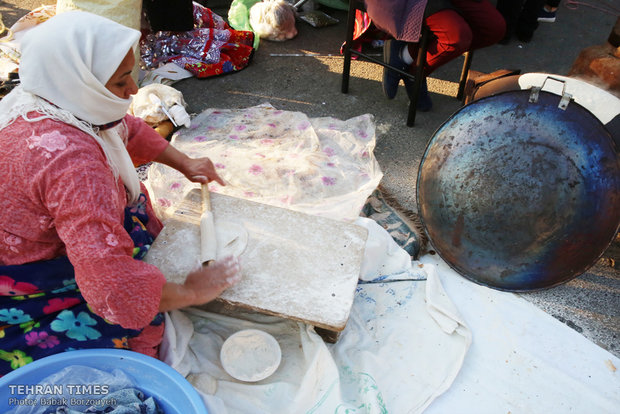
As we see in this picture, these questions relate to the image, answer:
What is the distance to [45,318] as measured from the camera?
1.57 m

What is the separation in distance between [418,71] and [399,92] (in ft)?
2.07

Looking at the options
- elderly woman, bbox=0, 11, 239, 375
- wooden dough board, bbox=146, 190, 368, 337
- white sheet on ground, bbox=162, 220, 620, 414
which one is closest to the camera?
elderly woman, bbox=0, 11, 239, 375

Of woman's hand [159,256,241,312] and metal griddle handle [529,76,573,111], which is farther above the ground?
metal griddle handle [529,76,573,111]

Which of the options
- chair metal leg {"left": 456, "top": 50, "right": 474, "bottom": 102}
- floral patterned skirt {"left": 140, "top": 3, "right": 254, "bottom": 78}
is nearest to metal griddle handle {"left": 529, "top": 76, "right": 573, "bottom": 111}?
chair metal leg {"left": 456, "top": 50, "right": 474, "bottom": 102}

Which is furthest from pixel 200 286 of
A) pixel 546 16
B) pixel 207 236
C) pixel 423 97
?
pixel 546 16

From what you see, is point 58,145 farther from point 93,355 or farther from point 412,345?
point 412,345

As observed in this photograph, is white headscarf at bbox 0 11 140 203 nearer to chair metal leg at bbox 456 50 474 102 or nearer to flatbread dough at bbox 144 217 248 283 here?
flatbread dough at bbox 144 217 248 283

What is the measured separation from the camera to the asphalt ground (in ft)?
7.25

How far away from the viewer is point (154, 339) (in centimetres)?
174

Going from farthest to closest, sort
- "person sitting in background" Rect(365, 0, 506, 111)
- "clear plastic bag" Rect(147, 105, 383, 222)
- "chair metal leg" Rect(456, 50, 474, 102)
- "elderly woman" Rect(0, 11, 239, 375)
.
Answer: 1. "chair metal leg" Rect(456, 50, 474, 102)
2. "person sitting in background" Rect(365, 0, 506, 111)
3. "clear plastic bag" Rect(147, 105, 383, 222)
4. "elderly woman" Rect(0, 11, 239, 375)

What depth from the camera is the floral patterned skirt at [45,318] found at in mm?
Result: 1461

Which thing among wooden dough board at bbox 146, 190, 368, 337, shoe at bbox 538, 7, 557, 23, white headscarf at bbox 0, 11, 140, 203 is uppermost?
white headscarf at bbox 0, 11, 140, 203

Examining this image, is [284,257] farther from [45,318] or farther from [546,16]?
[546,16]

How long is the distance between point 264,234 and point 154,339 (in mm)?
591
